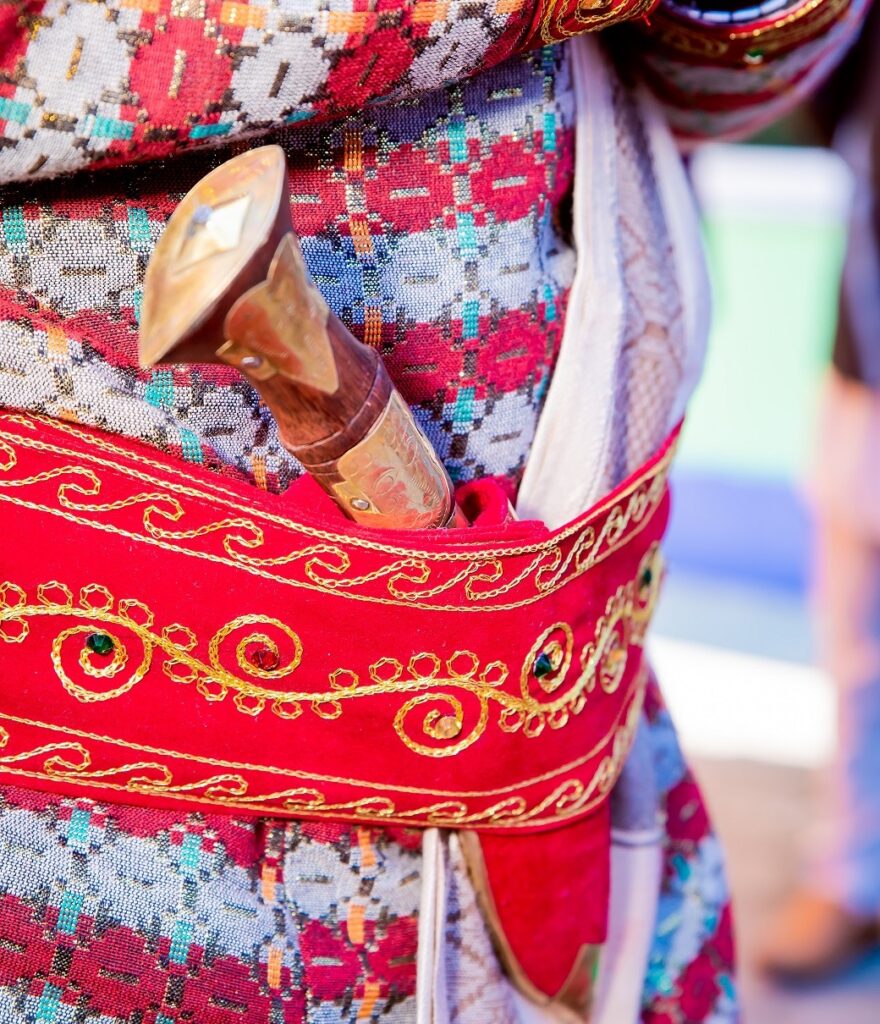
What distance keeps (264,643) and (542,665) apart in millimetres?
149

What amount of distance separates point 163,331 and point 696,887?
1.87 feet

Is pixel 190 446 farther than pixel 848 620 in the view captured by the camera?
No

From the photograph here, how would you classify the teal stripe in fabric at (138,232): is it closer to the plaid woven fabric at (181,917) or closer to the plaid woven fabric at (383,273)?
the plaid woven fabric at (383,273)

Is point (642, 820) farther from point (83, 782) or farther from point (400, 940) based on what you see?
point (83, 782)

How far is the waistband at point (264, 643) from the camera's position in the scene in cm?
59

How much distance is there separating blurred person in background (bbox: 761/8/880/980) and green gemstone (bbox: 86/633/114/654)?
157 cm

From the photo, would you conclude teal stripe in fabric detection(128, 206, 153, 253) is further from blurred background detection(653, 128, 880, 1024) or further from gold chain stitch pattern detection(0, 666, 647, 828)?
blurred background detection(653, 128, 880, 1024)

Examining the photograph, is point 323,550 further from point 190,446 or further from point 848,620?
point 848,620

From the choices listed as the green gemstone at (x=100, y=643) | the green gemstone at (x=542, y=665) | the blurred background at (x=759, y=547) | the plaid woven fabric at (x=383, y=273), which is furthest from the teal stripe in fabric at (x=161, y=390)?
the blurred background at (x=759, y=547)

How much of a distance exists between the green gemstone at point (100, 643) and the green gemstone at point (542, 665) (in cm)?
22

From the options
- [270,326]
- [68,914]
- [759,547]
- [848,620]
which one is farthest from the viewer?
[759,547]

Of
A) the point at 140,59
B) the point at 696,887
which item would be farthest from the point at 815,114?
the point at 140,59

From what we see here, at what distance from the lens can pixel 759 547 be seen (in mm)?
3396

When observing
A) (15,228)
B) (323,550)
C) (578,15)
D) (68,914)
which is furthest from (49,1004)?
(578,15)
